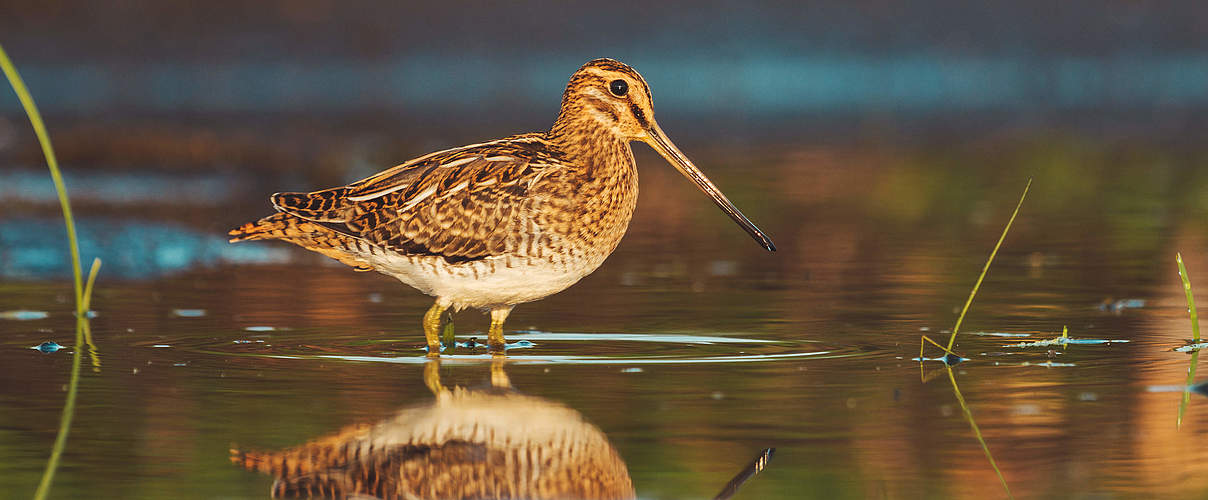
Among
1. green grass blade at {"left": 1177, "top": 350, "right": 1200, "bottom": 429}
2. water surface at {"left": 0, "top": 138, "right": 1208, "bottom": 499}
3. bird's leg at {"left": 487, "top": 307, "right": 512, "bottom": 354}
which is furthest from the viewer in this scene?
bird's leg at {"left": 487, "top": 307, "right": 512, "bottom": 354}

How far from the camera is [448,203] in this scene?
988 cm

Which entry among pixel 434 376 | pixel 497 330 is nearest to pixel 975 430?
pixel 434 376

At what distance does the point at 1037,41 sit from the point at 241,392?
3041 centimetres

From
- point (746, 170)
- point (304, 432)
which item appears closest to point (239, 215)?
point (746, 170)

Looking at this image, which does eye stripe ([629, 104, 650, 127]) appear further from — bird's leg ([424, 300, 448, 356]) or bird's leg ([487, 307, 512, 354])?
bird's leg ([424, 300, 448, 356])

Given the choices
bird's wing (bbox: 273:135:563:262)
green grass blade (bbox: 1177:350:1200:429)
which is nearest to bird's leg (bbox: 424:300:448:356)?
bird's wing (bbox: 273:135:563:262)

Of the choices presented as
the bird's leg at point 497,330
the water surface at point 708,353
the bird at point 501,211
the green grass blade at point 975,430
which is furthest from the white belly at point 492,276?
the green grass blade at point 975,430

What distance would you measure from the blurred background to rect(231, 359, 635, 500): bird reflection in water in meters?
0.13

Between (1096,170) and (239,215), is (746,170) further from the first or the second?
(239,215)

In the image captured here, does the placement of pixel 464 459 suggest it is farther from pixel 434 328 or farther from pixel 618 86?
pixel 618 86

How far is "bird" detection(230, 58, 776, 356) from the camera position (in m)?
9.72

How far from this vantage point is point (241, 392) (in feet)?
27.9

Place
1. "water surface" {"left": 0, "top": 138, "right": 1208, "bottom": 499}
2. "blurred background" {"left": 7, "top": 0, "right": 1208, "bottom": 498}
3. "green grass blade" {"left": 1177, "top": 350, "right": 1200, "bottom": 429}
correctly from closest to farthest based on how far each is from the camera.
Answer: "water surface" {"left": 0, "top": 138, "right": 1208, "bottom": 499}, "blurred background" {"left": 7, "top": 0, "right": 1208, "bottom": 498}, "green grass blade" {"left": 1177, "top": 350, "right": 1200, "bottom": 429}

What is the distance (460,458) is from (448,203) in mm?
2977
